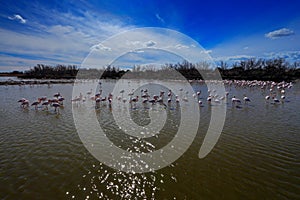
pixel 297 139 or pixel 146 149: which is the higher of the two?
pixel 297 139

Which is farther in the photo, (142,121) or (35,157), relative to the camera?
(142,121)

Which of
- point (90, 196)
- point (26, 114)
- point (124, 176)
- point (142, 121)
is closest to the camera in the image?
point (90, 196)

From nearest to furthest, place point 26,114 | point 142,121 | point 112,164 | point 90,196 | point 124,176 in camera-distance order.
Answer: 1. point 90,196
2. point 124,176
3. point 112,164
4. point 142,121
5. point 26,114

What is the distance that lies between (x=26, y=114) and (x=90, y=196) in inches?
408

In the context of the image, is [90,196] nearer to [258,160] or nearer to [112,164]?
[112,164]

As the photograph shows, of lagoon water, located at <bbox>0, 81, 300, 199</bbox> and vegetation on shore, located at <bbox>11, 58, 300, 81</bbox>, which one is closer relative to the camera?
lagoon water, located at <bbox>0, 81, 300, 199</bbox>

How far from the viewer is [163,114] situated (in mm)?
11102

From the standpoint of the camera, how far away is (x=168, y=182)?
4.27m

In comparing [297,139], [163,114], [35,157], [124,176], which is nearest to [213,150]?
[124,176]

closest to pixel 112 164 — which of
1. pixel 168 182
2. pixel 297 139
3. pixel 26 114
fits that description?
pixel 168 182

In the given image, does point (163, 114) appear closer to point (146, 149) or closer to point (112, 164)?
point (146, 149)

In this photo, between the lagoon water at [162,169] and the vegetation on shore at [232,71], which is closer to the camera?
the lagoon water at [162,169]

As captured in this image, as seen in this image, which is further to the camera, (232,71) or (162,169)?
(232,71)

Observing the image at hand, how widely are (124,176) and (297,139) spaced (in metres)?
7.31
